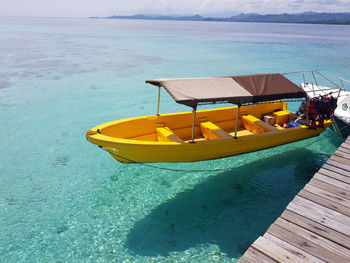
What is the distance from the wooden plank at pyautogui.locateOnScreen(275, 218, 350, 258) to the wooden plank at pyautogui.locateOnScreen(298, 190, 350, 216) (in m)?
0.93

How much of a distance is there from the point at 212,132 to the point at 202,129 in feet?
2.46

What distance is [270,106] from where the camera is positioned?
11.8 m

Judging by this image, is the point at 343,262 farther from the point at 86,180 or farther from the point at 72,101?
the point at 72,101

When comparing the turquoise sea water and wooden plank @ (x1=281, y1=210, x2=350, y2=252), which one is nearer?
wooden plank @ (x1=281, y1=210, x2=350, y2=252)

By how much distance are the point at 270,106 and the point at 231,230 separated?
6.39 meters

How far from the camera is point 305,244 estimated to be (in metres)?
4.62

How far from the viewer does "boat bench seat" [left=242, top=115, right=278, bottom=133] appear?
32.3 feet

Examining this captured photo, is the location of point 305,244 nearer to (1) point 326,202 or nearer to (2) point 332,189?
(1) point 326,202

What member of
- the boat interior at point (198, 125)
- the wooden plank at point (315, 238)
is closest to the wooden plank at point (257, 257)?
the wooden plank at point (315, 238)

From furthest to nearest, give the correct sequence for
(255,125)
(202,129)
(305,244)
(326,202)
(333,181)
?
(255,125) < (202,129) < (333,181) < (326,202) < (305,244)

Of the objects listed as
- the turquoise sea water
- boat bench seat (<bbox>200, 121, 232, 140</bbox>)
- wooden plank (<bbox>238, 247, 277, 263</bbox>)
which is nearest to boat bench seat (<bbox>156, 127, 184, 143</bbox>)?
boat bench seat (<bbox>200, 121, 232, 140</bbox>)

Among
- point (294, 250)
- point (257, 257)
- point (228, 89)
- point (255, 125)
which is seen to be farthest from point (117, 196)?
point (255, 125)

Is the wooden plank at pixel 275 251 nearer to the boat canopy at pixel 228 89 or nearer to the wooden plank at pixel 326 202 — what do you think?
the wooden plank at pixel 326 202

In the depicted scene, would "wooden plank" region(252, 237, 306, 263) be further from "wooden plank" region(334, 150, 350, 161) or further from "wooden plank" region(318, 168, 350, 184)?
"wooden plank" region(334, 150, 350, 161)
